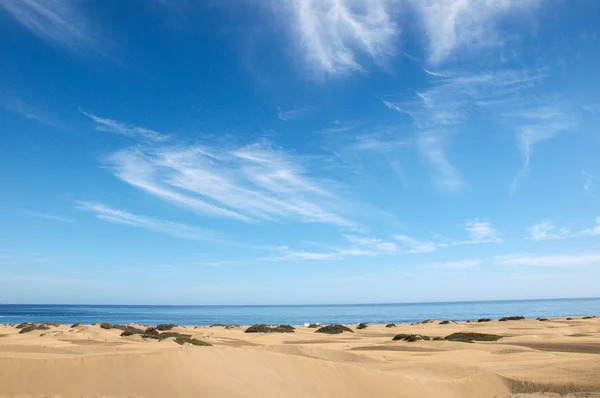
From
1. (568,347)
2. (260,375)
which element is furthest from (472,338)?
(260,375)

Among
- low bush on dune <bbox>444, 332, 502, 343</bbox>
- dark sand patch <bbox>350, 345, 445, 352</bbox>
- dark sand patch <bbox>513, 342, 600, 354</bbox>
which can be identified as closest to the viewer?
dark sand patch <bbox>513, 342, 600, 354</bbox>

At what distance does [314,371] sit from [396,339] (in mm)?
15727

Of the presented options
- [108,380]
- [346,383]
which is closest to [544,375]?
[346,383]

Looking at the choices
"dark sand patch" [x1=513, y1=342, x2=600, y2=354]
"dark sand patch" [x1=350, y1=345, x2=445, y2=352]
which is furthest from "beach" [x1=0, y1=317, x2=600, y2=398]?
"dark sand patch" [x1=513, y1=342, x2=600, y2=354]

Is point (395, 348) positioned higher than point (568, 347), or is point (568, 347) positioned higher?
point (568, 347)

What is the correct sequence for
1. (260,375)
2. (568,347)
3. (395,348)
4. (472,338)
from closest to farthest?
(260,375), (568,347), (395,348), (472,338)

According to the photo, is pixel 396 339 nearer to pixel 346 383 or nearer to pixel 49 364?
pixel 346 383

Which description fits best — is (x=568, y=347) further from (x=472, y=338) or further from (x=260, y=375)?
(x=260, y=375)

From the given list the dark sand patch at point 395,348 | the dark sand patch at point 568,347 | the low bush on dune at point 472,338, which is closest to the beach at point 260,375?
the dark sand patch at point 395,348

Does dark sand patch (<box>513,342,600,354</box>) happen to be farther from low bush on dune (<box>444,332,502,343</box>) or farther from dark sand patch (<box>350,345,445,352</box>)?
dark sand patch (<box>350,345,445,352</box>)

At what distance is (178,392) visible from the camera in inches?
312

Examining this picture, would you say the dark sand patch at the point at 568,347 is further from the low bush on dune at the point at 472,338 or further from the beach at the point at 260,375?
the beach at the point at 260,375

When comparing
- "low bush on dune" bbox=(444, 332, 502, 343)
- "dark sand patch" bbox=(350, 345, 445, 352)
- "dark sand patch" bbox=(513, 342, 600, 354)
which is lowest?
"dark sand patch" bbox=(350, 345, 445, 352)

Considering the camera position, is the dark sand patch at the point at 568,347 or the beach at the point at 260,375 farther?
the dark sand patch at the point at 568,347
